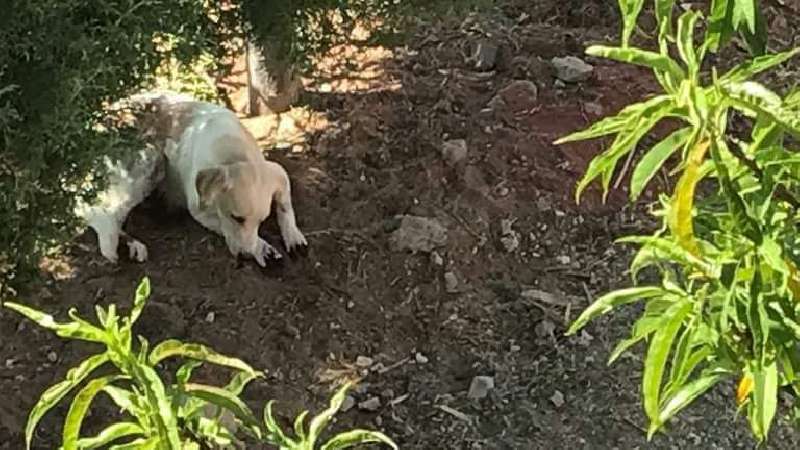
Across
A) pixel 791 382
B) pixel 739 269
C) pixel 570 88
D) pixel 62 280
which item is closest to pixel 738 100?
pixel 739 269

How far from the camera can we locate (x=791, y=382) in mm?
1500

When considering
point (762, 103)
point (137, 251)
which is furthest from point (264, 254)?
point (762, 103)

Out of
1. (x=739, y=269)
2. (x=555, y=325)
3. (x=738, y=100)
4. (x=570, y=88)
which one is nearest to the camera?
(x=738, y=100)

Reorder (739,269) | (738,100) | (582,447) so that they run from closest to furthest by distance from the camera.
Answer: (738,100), (739,269), (582,447)

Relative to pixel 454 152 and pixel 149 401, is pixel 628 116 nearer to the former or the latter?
pixel 149 401

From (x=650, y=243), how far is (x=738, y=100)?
22cm

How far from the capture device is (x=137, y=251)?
13.3 ft

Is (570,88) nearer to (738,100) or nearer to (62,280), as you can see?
(62,280)

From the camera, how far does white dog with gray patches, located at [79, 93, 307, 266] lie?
4.02 m

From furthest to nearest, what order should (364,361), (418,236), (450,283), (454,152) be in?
1. (454,152)
2. (418,236)
3. (450,283)
4. (364,361)

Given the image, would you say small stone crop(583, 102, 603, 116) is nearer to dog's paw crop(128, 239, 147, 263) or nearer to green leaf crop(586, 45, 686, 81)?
dog's paw crop(128, 239, 147, 263)

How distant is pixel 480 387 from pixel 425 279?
0.43 meters

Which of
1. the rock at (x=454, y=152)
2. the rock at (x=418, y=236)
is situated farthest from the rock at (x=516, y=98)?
the rock at (x=418, y=236)

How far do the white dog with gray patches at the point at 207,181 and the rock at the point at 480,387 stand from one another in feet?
2.28
